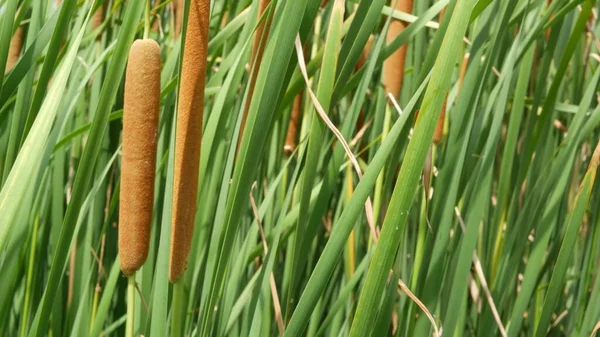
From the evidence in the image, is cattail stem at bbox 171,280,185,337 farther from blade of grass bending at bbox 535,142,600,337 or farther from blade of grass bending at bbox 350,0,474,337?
blade of grass bending at bbox 535,142,600,337

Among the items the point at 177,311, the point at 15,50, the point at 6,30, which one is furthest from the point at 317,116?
the point at 15,50

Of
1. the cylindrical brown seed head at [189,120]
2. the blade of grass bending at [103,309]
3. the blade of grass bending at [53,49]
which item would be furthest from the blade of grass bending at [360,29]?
the blade of grass bending at [103,309]

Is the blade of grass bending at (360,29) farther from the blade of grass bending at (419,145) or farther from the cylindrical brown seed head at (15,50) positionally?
the cylindrical brown seed head at (15,50)

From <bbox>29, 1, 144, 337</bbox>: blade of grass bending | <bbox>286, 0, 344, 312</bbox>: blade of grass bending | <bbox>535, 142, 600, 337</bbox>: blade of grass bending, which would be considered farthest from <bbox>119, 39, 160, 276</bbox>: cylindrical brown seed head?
<bbox>535, 142, 600, 337</bbox>: blade of grass bending

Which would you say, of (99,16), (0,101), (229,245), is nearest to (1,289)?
(0,101)

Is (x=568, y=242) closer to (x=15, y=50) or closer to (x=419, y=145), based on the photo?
(x=419, y=145)

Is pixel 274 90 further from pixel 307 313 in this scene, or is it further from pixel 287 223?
pixel 287 223
